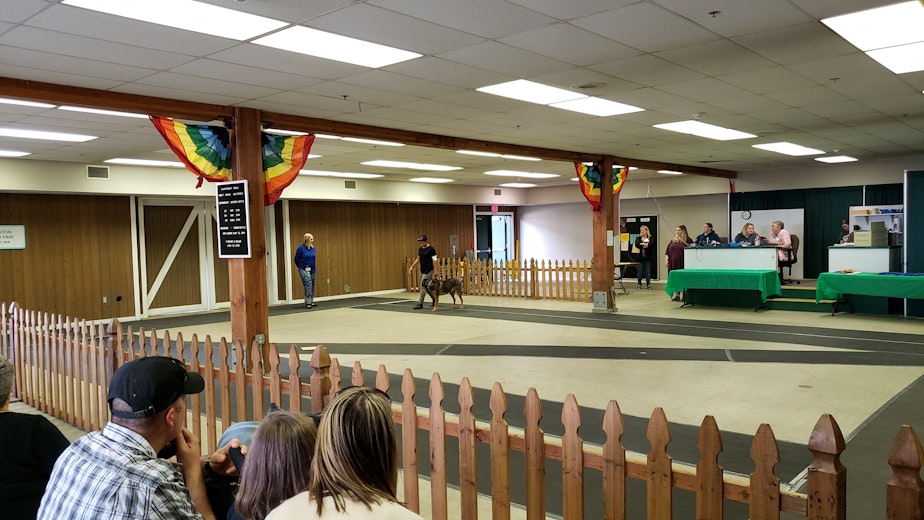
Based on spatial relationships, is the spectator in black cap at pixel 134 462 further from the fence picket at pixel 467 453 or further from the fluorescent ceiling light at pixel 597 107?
the fluorescent ceiling light at pixel 597 107

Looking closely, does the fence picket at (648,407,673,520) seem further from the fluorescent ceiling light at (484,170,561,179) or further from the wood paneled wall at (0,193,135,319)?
the fluorescent ceiling light at (484,170,561,179)

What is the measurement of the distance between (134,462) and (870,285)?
37.5 feet

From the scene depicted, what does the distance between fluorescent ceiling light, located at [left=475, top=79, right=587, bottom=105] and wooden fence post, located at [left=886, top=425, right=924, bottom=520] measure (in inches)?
193

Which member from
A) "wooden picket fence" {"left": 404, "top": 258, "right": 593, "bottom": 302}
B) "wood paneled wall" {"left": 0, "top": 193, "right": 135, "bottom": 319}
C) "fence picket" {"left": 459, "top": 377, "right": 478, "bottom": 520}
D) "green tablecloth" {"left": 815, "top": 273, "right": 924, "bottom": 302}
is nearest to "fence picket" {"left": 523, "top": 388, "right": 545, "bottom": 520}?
"fence picket" {"left": 459, "top": 377, "right": 478, "bottom": 520}

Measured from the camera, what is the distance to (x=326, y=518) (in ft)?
4.83

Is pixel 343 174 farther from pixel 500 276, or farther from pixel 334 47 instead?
pixel 334 47

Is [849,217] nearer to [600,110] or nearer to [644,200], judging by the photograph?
[644,200]

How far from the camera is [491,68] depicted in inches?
220

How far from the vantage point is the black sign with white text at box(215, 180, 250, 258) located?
655 centimetres

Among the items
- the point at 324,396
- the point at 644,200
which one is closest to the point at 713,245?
the point at 644,200

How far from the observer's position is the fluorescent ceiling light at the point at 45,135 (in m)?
8.06

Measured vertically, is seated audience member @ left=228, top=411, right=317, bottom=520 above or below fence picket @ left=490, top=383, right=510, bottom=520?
above

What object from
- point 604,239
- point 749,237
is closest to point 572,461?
point 604,239

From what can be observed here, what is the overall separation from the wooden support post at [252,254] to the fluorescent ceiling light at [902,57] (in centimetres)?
584
